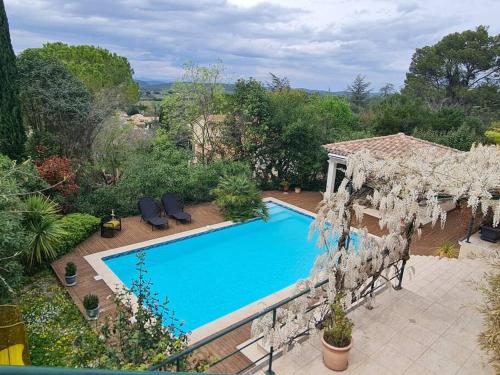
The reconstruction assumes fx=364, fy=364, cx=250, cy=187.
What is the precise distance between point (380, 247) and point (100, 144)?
1394 cm

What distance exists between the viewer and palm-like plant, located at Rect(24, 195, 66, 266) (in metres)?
9.48

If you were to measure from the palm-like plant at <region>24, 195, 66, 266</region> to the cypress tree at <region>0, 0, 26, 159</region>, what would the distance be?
3.44 m

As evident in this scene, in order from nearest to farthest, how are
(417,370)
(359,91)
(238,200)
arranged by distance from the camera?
(417,370), (238,200), (359,91)

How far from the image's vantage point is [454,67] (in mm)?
31422

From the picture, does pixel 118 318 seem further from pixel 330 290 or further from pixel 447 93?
pixel 447 93

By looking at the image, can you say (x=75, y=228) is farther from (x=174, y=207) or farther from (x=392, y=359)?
(x=392, y=359)

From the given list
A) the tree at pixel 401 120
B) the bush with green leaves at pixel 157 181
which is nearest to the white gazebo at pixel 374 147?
the bush with green leaves at pixel 157 181

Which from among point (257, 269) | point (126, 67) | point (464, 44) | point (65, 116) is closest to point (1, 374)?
point (257, 269)

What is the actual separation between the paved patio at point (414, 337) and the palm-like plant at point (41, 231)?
703 centimetres

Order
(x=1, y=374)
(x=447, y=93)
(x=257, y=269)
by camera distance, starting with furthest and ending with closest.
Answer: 1. (x=447, y=93)
2. (x=257, y=269)
3. (x=1, y=374)

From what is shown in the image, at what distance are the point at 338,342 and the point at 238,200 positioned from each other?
9.33 meters

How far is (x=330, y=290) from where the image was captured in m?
6.12

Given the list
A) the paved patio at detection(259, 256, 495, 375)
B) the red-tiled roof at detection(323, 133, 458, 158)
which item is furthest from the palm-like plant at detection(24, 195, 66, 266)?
the red-tiled roof at detection(323, 133, 458, 158)

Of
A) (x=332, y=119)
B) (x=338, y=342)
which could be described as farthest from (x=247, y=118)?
(x=338, y=342)
